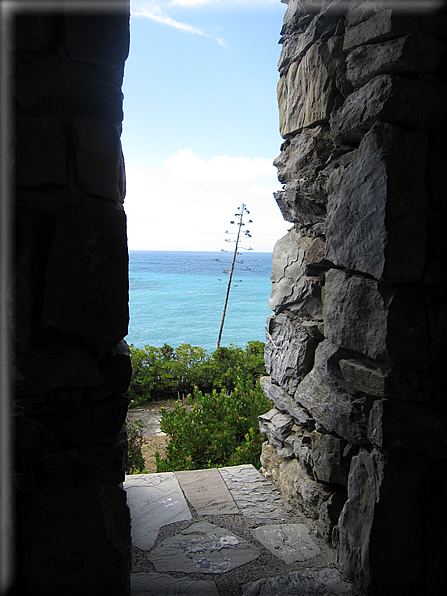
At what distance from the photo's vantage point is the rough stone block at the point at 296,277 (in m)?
2.34

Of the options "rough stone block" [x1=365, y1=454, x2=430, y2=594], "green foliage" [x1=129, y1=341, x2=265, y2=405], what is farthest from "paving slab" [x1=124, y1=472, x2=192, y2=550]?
"green foliage" [x1=129, y1=341, x2=265, y2=405]

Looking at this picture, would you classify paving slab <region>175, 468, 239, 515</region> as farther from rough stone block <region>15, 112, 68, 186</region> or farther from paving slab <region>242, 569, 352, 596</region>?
rough stone block <region>15, 112, 68, 186</region>

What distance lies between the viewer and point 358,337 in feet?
6.18

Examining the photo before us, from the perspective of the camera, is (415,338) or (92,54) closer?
(92,54)

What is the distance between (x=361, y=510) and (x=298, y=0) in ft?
8.54

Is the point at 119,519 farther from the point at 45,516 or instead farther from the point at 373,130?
the point at 373,130

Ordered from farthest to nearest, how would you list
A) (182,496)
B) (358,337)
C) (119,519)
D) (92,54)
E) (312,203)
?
(182,496) → (312,203) → (358,337) → (119,519) → (92,54)

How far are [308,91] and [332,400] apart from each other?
1594 millimetres

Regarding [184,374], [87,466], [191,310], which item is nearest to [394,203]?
[87,466]

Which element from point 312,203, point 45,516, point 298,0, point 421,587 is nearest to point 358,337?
point 312,203

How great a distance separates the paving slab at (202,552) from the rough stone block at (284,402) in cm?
70

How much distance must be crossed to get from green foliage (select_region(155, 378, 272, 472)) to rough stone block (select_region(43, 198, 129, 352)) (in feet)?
7.27

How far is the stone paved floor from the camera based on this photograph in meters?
1.90

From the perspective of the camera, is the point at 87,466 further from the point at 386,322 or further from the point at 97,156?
the point at 386,322
